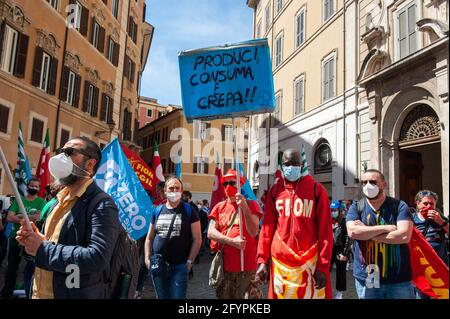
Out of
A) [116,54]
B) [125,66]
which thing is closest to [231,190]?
[116,54]

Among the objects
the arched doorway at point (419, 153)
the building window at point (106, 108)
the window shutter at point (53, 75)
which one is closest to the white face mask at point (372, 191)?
the arched doorway at point (419, 153)

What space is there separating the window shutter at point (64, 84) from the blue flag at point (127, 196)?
13.5 meters

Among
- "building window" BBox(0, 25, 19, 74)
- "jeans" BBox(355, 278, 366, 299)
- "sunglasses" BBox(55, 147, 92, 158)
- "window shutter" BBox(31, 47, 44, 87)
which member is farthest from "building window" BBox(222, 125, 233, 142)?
"sunglasses" BBox(55, 147, 92, 158)

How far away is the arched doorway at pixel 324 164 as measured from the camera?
1633 centimetres

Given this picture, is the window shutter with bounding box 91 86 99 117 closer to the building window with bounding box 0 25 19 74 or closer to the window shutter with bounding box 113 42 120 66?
the window shutter with bounding box 113 42 120 66

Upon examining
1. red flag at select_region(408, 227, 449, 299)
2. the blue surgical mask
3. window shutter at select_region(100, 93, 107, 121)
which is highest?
window shutter at select_region(100, 93, 107, 121)

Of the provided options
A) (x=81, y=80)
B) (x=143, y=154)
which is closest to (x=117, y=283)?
(x=81, y=80)

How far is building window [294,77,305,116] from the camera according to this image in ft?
63.4

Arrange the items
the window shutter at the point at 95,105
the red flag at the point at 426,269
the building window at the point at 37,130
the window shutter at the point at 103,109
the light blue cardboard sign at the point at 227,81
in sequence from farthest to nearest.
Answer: the window shutter at the point at 103,109 < the window shutter at the point at 95,105 < the building window at the point at 37,130 < the light blue cardboard sign at the point at 227,81 < the red flag at the point at 426,269

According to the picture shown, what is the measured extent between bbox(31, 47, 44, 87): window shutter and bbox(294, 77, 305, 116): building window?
11797mm

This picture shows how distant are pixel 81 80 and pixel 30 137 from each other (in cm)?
493

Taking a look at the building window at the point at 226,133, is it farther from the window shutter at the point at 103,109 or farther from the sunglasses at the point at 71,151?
the sunglasses at the point at 71,151
